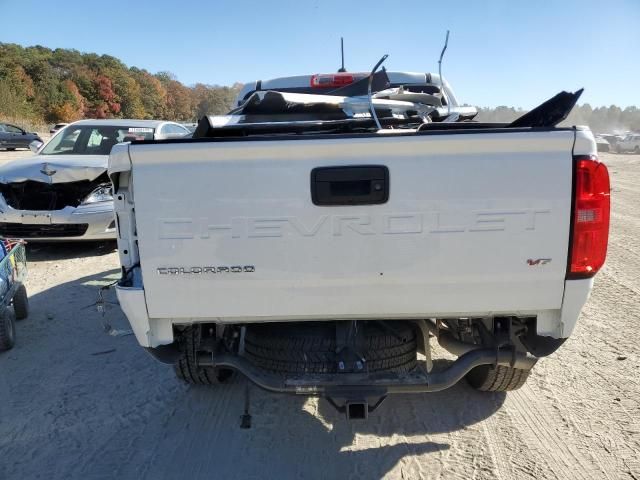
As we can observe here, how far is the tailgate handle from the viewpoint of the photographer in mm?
2238

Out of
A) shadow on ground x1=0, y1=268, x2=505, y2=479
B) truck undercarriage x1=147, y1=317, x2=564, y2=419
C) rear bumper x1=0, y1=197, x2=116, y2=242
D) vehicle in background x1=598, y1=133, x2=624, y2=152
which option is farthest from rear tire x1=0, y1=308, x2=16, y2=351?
vehicle in background x1=598, y1=133, x2=624, y2=152

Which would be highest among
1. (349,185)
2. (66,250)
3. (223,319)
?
(349,185)

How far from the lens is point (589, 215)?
7.30ft

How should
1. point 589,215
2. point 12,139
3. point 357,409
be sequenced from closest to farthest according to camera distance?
point 589,215, point 357,409, point 12,139

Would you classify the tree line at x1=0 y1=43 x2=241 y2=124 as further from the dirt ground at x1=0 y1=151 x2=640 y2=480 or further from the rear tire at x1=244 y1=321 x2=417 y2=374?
the rear tire at x1=244 y1=321 x2=417 y2=374

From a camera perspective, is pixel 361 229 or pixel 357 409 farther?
pixel 357 409

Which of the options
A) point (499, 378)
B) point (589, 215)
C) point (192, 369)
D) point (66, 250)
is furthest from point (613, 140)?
point (192, 369)

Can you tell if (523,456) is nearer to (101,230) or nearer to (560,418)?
(560,418)

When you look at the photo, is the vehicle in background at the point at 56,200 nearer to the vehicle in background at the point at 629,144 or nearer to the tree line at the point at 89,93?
the tree line at the point at 89,93

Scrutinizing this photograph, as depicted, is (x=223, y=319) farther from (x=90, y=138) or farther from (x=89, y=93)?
(x=89, y=93)

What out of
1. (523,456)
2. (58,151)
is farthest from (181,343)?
(58,151)

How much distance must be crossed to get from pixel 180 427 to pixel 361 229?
70.8 inches

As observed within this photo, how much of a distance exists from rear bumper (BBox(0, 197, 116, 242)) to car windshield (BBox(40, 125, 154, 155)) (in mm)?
1572

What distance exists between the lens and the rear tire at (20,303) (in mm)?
4676
